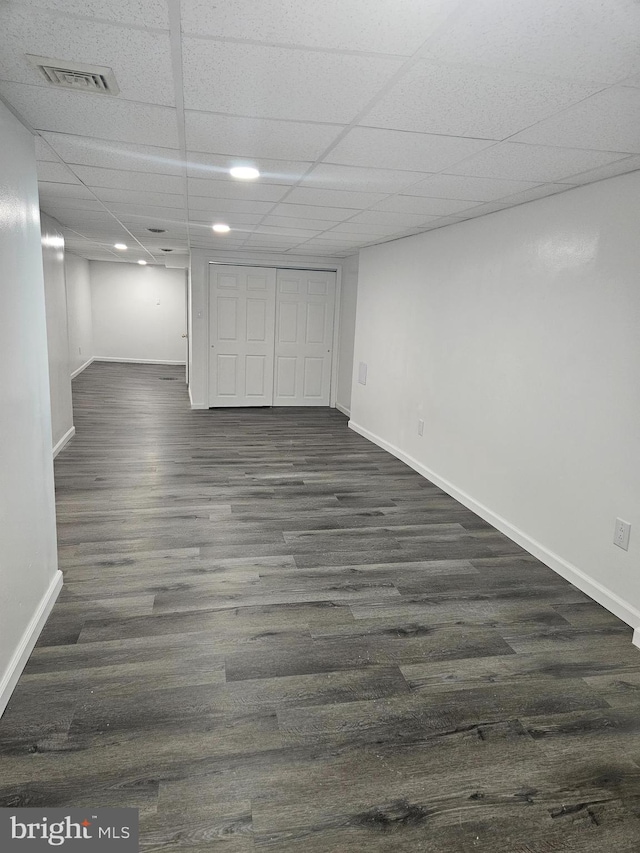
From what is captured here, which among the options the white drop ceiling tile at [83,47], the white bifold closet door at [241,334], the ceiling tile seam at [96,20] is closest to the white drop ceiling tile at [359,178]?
the white drop ceiling tile at [83,47]

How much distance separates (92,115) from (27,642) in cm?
226

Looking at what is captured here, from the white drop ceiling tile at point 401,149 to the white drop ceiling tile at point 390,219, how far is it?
1364 mm

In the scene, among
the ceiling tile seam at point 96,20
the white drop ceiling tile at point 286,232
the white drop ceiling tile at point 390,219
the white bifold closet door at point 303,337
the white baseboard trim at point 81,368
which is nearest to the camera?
the ceiling tile seam at point 96,20

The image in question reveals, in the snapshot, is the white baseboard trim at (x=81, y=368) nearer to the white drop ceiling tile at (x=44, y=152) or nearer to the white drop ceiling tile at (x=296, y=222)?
the white drop ceiling tile at (x=296, y=222)

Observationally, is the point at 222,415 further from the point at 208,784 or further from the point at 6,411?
the point at 208,784

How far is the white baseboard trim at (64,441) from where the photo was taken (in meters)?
5.45

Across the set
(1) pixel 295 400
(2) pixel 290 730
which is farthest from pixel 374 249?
(2) pixel 290 730

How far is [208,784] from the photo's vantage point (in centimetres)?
179

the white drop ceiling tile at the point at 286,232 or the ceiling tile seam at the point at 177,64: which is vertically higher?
the white drop ceiling tile at the point at 286,232

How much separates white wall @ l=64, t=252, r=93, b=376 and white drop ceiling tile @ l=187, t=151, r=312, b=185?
742 centimetres

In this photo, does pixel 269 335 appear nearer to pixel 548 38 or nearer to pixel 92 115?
pixel 92 115

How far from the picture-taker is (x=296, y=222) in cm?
491

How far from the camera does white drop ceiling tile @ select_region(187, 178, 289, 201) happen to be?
3.46m

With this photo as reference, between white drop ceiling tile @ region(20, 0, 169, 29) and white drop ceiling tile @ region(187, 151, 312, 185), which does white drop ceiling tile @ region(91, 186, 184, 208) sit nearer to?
white drop ceiling tile @ region(187, 151, 312, 185)
